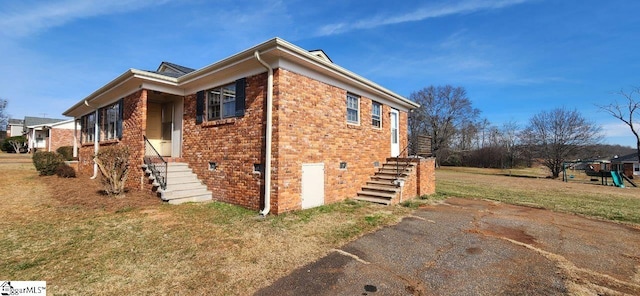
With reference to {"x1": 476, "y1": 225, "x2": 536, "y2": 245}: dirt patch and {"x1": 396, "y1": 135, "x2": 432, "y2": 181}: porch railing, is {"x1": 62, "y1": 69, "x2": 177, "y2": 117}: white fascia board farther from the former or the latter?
{"x1": 476, "y1": 225, "x2": 536, "y2": 245}: dirt patch

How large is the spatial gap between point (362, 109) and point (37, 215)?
950 cm

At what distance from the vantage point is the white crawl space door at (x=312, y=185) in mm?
7363

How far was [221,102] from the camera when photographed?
8.47 m

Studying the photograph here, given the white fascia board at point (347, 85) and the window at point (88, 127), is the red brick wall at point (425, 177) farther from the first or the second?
the window at point (88, 127)

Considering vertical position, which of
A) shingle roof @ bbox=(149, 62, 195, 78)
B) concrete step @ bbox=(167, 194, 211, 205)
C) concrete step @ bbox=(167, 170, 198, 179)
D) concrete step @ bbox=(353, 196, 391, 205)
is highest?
shingle roof @ bbox=(149, 62, 195, 78)

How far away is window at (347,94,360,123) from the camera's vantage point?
943 centimetres


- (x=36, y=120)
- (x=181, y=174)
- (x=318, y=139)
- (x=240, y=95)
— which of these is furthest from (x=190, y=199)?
(x=36, y=120)

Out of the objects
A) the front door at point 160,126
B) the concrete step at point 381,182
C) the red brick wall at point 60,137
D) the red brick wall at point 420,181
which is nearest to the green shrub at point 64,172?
the front door at point 160,126

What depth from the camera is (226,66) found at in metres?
7.55

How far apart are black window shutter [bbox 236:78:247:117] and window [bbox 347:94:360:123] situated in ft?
12.0

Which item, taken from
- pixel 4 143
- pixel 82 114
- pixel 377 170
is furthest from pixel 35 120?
pixel 377 170

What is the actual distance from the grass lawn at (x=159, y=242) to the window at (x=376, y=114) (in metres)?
4.10

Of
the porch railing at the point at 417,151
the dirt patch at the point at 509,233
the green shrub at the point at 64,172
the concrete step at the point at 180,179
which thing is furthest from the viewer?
the green shrub at the point at 64,172

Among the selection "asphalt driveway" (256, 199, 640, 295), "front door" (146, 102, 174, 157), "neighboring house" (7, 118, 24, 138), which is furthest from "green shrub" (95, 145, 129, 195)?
"neighboring house" (7, 118, 24, 138)
